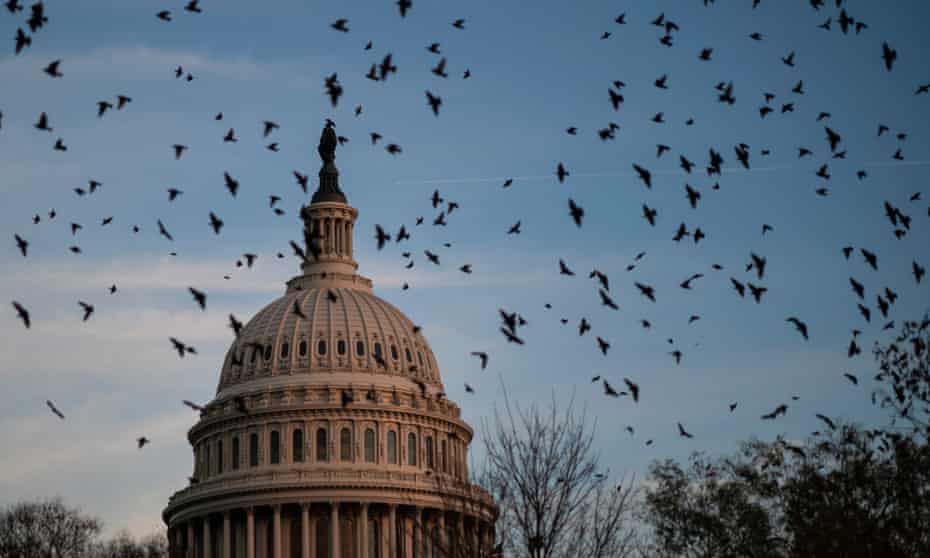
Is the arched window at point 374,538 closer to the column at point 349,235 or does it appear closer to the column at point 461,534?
the column at point 349,235

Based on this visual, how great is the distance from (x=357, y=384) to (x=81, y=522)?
2838cm

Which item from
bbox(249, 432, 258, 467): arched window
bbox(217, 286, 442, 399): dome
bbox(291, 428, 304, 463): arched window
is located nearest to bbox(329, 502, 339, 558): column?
bbox(291, 428, 304, 463): arched window


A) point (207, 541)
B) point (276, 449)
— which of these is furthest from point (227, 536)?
point (276, 449)

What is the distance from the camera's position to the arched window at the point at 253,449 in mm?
146125

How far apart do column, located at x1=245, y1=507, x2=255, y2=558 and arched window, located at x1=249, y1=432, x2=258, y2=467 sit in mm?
5148

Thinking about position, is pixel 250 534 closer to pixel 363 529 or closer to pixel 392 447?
pixel 363 529

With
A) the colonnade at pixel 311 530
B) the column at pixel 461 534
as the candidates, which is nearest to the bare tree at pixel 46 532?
the colonnade at pixel 311 530

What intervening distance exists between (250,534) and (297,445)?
8.82 m

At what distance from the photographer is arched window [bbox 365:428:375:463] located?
146 meters

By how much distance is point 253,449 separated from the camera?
481 ft

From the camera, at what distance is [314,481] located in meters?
141

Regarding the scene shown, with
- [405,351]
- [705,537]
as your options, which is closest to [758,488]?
[705,537]

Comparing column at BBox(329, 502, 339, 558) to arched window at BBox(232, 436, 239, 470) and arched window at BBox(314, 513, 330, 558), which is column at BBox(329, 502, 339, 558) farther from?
arched window at BBox(232, 436, 239, 470)

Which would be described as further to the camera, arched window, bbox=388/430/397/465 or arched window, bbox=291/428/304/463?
arched window, bbox=388/430/397/465
